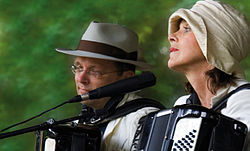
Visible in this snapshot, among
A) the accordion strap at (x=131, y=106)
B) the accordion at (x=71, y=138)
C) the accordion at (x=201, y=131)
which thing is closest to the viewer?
the accordion at (x=201, y=131)

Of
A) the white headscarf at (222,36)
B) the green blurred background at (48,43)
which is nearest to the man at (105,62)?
the green blurred background at (48,43)

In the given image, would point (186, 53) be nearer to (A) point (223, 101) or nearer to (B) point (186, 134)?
(A) point (223, 101)

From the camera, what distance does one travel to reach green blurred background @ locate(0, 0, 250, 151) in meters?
3.91

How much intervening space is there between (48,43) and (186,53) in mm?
1846

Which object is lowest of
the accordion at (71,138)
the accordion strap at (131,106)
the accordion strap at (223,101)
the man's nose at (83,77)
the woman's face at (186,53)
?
the accordion at (71,138)

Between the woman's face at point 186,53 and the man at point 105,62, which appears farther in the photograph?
the man at point 105,62

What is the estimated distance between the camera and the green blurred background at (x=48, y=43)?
391cm

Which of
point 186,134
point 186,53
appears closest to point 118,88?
point 186,134

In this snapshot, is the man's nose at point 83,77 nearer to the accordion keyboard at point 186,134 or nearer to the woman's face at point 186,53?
the woman's face at point 186,53

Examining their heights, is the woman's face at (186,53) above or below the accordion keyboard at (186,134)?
above

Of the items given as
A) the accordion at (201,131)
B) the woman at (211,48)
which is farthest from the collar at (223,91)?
the accordion at (201,131)

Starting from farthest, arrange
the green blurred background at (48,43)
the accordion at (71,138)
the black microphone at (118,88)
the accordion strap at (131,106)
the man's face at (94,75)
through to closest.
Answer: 1. the green blurred background at (48,43)
2. the man's face at (94,75)
3. the accordion strap at (131,106)
4. the accordion at (71,138)
5. the black microphone at (118,88)

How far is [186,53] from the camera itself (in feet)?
8.19

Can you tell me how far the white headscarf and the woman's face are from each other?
0.05 meters
